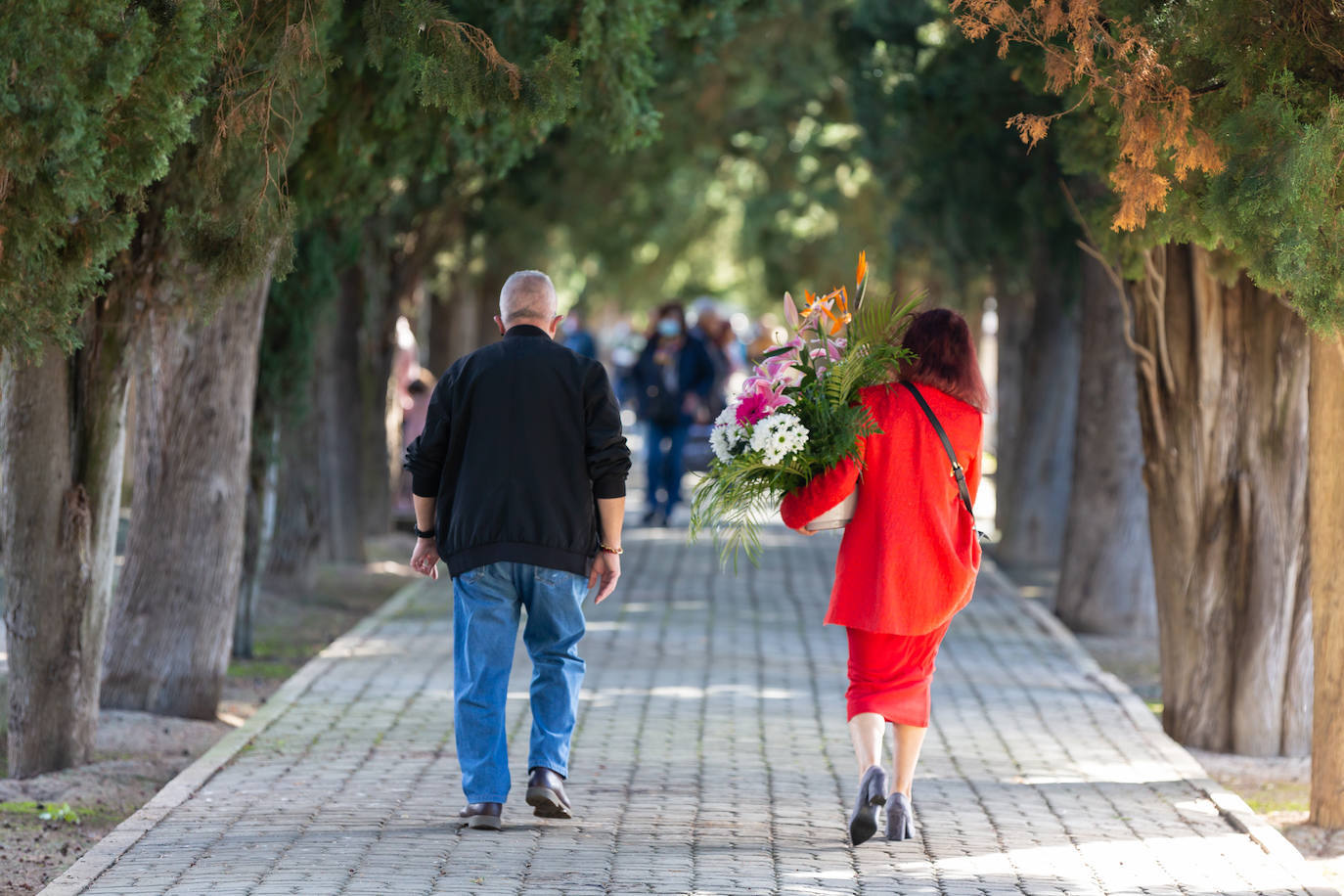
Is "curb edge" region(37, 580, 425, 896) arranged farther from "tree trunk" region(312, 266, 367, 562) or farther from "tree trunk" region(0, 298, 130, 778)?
"tree trunk" region(312, 266, 367, 562)

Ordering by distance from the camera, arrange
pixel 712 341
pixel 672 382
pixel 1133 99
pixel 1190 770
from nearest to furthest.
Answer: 1. pixel 1133 99
2. pixel 1190 770
3. pixel 672 382
4. pixel 712 341

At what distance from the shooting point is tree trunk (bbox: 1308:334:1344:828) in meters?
6.99

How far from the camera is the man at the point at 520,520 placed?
6156 mm

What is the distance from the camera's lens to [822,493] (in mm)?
6137

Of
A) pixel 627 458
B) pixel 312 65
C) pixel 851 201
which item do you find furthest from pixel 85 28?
pixel 851 201

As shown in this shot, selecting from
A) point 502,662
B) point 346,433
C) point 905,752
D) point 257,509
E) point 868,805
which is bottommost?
point 868,805

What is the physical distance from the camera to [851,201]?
83.8ft

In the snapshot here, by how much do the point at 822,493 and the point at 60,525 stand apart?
3185 mm

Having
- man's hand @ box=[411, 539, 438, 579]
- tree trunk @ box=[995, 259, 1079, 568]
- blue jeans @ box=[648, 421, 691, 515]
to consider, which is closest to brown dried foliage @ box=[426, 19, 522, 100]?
man's hand @ box=[411, 539, 438, 579]

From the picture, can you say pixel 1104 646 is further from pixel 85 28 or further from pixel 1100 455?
pixel 85 28

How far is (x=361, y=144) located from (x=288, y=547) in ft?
17.8

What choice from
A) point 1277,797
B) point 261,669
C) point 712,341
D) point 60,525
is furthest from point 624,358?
point 60,525

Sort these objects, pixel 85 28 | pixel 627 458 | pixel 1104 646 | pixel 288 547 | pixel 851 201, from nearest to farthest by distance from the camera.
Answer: pixel 85 28
pixel 627 458
pixel 1104 646
pixel 288 547
pixel 851 201

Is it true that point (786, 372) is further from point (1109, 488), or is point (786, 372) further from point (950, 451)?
point (1109, 488)
